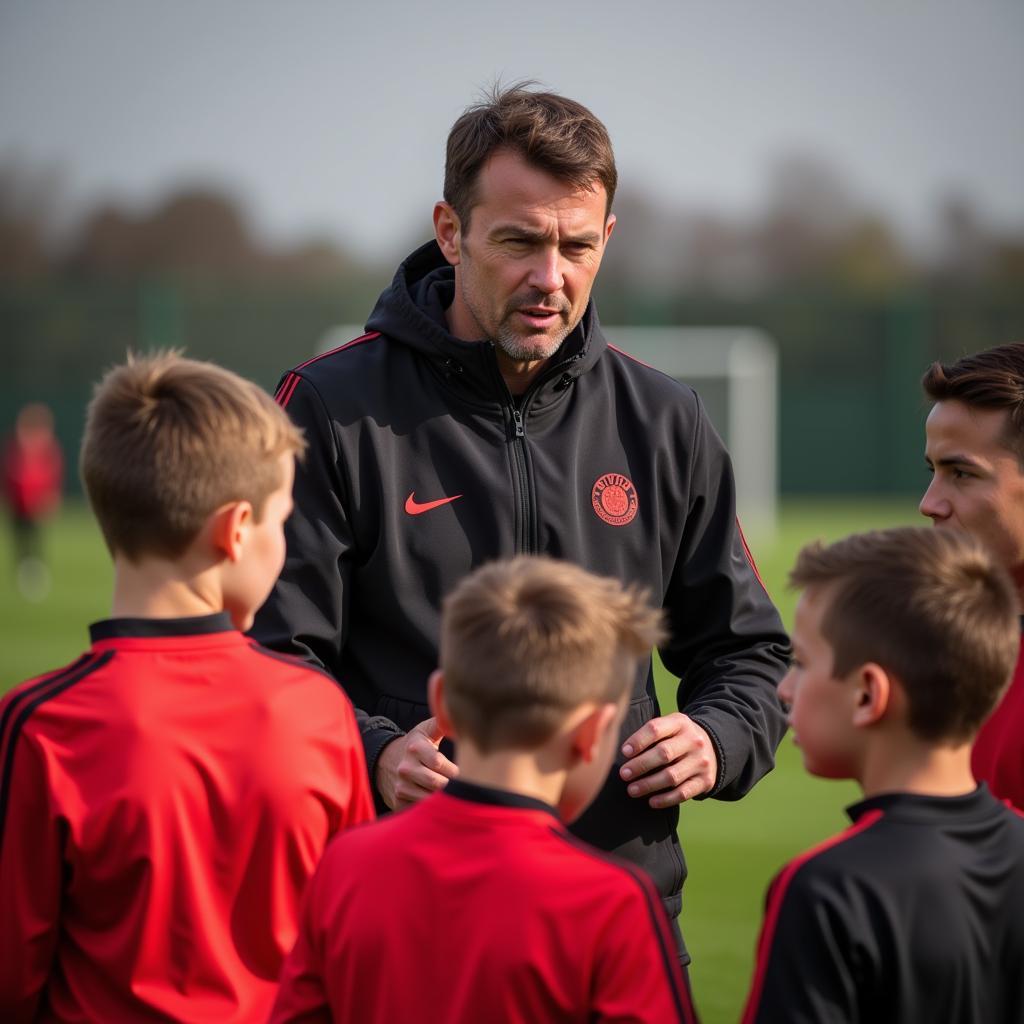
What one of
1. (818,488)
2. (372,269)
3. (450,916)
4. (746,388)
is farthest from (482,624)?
(372,269)

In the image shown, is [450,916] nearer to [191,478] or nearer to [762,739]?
[191,478]

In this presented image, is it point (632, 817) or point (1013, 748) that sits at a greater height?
point (1013, 748)

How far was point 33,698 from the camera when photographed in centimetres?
217

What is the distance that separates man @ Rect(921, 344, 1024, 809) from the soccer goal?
1975cm

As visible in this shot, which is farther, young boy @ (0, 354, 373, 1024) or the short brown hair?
the short brown hair

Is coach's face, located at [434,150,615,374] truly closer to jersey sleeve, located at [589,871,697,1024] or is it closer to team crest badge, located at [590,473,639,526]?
team crest badge, located at [590,473,639,526]

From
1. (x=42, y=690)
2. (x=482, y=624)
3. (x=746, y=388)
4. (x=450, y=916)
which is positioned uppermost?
(x=482, y=624)

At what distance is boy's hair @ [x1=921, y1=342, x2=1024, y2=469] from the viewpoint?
117 inches

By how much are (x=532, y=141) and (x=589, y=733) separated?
156 cm

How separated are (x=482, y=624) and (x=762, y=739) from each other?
1314mm

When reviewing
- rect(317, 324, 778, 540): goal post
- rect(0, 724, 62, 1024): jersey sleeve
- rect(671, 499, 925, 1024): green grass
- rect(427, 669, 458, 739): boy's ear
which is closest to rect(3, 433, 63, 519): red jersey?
rect(317, 324, 778, 540): goal post

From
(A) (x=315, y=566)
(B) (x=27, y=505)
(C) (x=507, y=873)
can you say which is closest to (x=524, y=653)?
(C) (x=507, y=873)

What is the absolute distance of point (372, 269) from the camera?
5328 centimetres

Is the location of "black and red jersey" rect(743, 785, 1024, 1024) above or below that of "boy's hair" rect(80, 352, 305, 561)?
below
